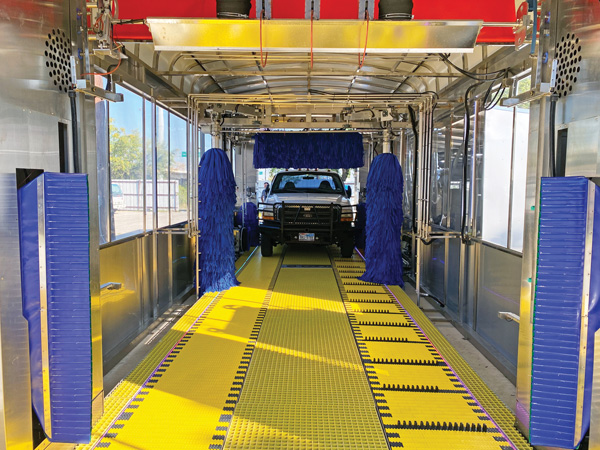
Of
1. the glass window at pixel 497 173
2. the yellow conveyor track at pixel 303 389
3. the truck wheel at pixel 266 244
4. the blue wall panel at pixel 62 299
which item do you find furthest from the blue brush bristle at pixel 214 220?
the blue wall panel at pixel 62 299

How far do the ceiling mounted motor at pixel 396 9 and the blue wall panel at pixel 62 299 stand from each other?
6.82 ft

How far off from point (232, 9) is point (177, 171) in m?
4.21

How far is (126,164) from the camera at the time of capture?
14.8 ft

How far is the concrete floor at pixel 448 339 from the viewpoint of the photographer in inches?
141

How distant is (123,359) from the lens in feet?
13.5

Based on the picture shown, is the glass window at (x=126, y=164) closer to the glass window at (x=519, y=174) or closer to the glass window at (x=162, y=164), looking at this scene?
the glass window at (x=162, y=164)

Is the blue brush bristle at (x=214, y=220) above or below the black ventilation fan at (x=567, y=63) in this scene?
below

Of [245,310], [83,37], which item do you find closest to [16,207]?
[83,37]

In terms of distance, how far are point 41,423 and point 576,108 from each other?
3.43 meters

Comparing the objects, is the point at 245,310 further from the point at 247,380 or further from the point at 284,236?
the point at 284,236

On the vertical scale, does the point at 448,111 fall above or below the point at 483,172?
above

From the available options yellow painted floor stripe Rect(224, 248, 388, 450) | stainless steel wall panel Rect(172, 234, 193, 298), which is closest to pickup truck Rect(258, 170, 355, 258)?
stainless steel wall panel Rect(172, 234, 193, 298)

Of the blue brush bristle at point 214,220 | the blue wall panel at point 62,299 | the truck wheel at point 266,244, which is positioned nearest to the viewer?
the blue wall panel at point 62,299

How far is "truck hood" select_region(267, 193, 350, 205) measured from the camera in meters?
8.99
